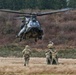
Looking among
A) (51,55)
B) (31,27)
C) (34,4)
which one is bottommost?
(34,4)

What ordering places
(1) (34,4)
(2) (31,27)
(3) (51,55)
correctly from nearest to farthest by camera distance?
(3) (51,55) → (2) (31,27) → (1) (34,4)

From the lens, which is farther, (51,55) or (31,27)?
(31,27)

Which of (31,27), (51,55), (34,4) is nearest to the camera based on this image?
(51,55)

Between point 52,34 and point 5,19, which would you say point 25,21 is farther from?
point 5,19

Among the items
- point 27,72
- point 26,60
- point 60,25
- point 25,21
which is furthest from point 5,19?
point 27,72

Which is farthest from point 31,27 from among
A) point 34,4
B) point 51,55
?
point 34,4

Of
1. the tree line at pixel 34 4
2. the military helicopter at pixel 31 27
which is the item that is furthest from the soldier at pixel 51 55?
the tree line at pixel 34 4

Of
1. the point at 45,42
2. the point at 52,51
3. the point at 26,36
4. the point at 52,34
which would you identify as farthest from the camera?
the point at 52,34

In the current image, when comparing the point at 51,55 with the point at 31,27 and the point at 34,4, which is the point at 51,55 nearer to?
the point at 31,27

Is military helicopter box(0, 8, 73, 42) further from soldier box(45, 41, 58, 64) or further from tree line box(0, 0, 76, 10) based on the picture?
tree line box(0, 0, 76, 10)

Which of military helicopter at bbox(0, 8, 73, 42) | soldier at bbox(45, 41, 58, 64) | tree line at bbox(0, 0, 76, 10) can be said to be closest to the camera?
soldier at bbox(45, 41, 58, 64)

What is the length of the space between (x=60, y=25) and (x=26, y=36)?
5038cm

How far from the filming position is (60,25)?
100 meters

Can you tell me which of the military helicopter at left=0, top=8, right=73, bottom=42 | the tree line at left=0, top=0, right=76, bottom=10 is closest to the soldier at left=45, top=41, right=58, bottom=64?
the military helicopter at left=0, top=8, right=73, bottom=42
